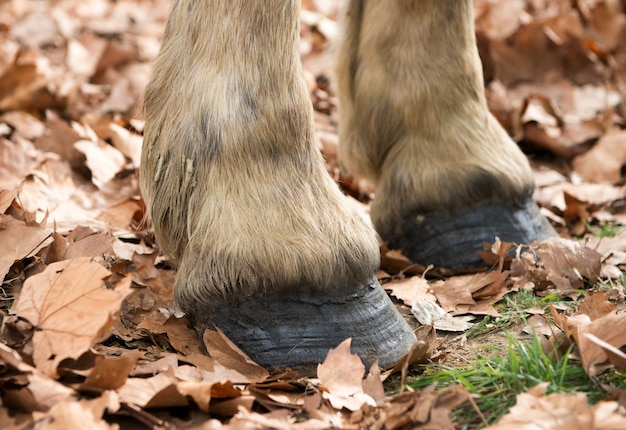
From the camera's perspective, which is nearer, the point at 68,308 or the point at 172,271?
the point at 68,308

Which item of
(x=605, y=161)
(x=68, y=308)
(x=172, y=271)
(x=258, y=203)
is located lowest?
(x=172, y=271)

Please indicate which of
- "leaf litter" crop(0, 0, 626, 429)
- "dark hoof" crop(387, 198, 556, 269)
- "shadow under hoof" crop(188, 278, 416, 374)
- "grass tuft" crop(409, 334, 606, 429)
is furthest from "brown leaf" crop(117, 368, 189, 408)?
"dark hoof" crop(387, 198, 556, 269)

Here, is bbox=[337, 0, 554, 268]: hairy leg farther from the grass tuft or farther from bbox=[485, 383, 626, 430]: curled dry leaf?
bbox=[485, 383, 626, 430]: curled dry leaf

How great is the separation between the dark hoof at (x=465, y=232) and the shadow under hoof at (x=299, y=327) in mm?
626

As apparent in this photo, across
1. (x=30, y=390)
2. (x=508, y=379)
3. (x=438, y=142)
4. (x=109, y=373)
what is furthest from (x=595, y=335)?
(x=30, y=390)

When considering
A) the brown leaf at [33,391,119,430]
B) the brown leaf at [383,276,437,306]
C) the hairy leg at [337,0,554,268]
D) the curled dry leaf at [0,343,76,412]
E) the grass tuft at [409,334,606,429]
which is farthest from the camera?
the hairy leg at [337,0,554,268]

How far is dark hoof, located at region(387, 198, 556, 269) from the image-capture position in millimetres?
2453

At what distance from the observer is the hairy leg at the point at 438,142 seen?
2.44 m

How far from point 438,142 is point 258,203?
2.58 feet

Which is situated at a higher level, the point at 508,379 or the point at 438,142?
the point at 438,142

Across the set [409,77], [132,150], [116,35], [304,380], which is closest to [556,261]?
[409,77]

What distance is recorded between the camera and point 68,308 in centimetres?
169

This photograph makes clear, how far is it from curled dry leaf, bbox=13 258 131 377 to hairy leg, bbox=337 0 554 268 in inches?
41.7

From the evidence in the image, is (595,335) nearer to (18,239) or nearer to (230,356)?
(230,356)
